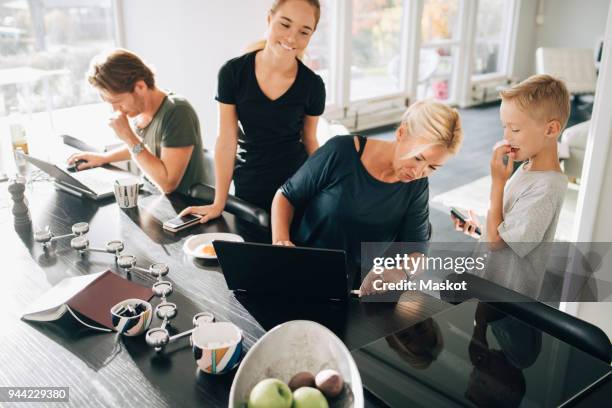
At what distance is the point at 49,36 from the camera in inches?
140

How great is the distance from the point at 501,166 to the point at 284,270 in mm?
743

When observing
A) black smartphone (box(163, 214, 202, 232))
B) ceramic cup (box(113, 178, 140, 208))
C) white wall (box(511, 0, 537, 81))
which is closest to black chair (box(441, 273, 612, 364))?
black smartphone (box(163, 214, 202, 232))

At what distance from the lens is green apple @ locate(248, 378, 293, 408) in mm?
777

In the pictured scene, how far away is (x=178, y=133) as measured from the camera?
2051mm

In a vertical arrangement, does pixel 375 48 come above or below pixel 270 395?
above

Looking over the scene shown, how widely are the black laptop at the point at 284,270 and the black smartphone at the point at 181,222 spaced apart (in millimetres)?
434

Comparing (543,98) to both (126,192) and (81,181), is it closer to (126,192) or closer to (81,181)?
(126,192)

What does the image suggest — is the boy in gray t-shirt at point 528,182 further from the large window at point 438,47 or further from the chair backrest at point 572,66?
the chair backrest at point 572,66

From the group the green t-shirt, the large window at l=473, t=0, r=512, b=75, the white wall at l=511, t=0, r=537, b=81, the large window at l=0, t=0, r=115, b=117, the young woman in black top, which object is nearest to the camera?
the young woman in black top

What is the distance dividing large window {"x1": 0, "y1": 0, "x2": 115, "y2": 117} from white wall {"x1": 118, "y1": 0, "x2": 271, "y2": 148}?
0.21m

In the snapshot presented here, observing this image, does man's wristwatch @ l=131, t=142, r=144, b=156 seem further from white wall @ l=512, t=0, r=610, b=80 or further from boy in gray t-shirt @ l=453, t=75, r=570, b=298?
white wall @ l=512, t=0, r=610, b=80

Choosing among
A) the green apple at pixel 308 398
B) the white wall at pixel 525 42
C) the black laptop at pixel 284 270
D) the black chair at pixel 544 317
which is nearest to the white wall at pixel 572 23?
the white wall at pixel 525 42

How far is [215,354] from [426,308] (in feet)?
1.76

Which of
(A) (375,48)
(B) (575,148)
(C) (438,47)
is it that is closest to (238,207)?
(B) (575,148)
